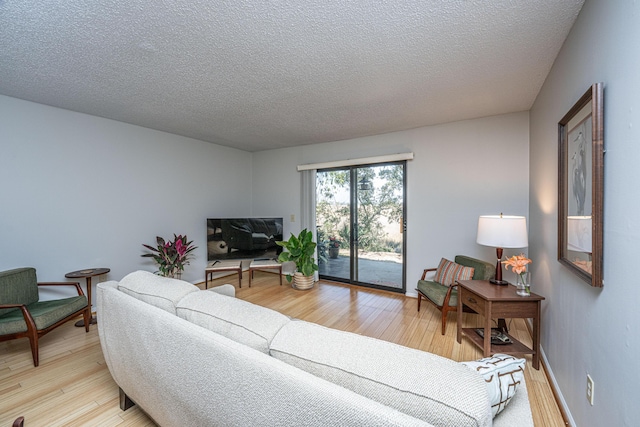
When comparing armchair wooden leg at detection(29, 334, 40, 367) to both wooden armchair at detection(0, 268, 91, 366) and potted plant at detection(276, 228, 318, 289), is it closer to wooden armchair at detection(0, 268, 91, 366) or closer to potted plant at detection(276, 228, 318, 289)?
wooden armchair at detection(0, 268, 91, 366)

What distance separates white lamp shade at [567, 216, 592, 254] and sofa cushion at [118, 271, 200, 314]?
2.11 m

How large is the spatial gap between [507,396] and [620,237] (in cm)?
86

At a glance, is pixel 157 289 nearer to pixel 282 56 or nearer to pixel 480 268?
pixel 282 56

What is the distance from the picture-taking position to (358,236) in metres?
4.26

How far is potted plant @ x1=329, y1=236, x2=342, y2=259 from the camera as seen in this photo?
450 centimetres

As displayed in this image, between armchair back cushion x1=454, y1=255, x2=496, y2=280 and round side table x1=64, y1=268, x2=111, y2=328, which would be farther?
round side table x1=64, y1=268, x2=111, y2=328

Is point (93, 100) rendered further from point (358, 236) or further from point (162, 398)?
point (358, 236)

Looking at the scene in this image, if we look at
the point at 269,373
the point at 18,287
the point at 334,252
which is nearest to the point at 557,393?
the point at 269,373

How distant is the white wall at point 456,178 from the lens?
3.09 metres

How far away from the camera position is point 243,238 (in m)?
4.44

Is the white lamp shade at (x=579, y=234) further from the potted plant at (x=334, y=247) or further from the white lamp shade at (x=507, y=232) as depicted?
the potted plant at (x=334, y=247)

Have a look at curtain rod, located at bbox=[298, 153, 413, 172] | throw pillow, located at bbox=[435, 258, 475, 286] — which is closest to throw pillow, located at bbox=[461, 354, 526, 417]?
throw pillow, located at bbox=[435, 258, 475, 286]

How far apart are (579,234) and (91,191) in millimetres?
4676

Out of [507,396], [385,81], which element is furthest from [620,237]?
[385,81]
